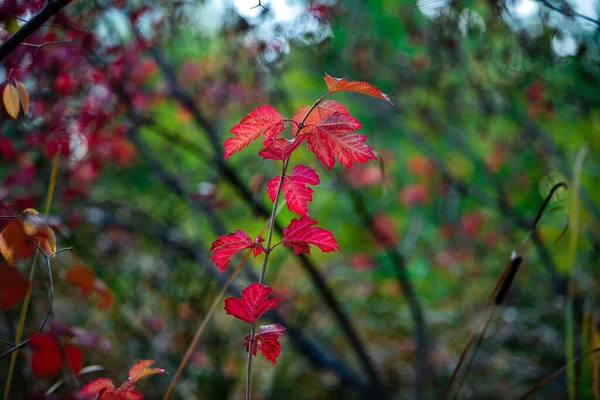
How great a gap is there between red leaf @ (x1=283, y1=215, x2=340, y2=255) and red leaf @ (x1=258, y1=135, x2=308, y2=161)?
9 centimetres

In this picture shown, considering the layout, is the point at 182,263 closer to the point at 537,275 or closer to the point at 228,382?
the point at 228,382

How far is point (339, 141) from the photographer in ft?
2.16

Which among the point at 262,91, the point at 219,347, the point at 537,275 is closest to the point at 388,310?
the point at 537,275

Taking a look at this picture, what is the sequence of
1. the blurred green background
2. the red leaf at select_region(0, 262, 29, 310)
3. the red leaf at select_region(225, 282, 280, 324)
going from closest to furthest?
1. the red leaf at select_region(0, 262, 29, 310)
2. the red leaf at select_region(225, 282, 280, 324)
3. the blurred green background

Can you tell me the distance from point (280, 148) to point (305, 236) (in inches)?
5.0

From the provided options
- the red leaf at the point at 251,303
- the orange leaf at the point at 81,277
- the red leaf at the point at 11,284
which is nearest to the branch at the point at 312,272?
the orange leaf at the point at 81,277

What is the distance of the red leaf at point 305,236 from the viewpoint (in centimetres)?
67

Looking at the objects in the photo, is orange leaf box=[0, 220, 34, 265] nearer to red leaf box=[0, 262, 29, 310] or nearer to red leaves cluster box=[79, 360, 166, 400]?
red leaf box=[0, 262, 29, 310]

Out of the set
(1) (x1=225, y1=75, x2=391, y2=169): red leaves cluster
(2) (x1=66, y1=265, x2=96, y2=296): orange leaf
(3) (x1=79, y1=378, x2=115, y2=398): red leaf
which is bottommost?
(3) (x1=79, y1=378, x2=115, y2=398): red leaf

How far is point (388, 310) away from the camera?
288 centimetres

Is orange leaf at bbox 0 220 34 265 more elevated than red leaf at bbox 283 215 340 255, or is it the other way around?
red leaf at bbox 283 215 340 255

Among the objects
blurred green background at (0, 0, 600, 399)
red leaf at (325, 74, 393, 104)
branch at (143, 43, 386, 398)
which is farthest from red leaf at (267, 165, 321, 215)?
branch at (143, 43, 386, 398)

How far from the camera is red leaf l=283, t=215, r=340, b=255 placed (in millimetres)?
666

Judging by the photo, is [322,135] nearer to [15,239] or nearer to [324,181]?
[15,239]
